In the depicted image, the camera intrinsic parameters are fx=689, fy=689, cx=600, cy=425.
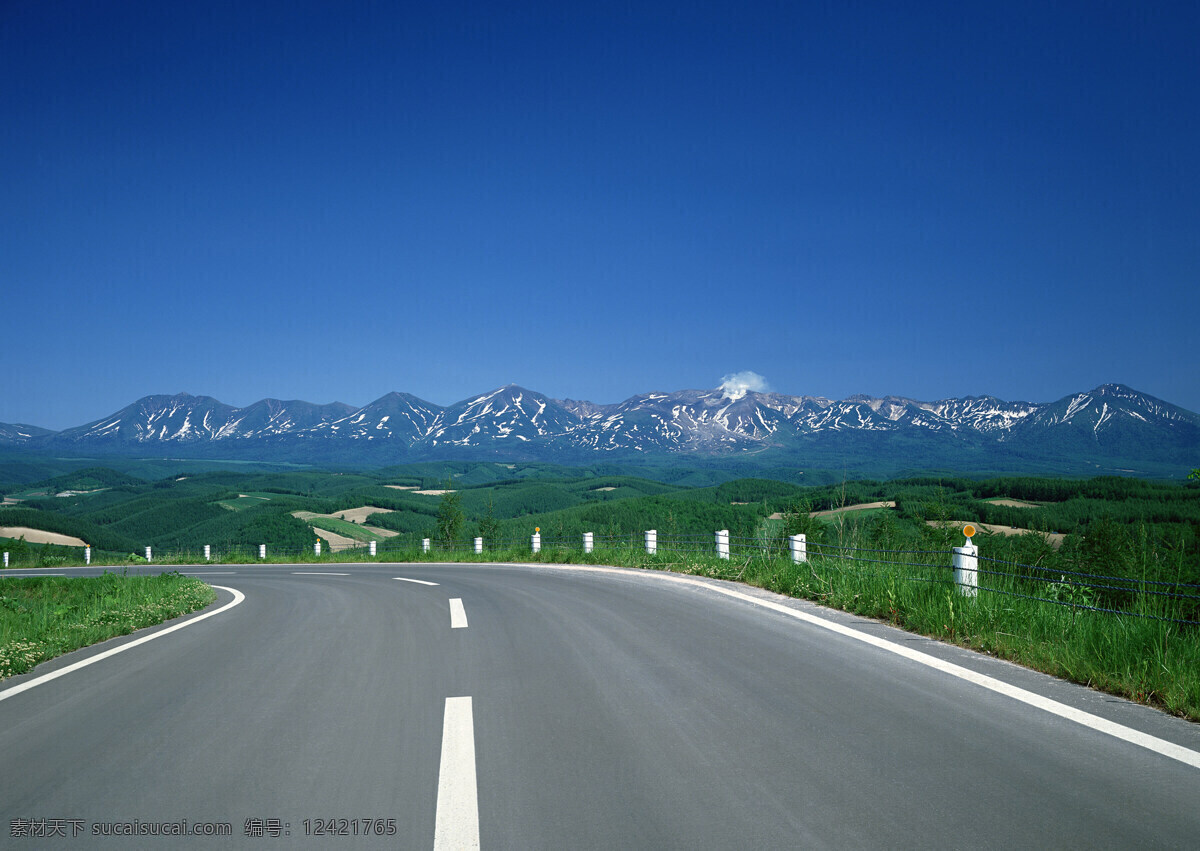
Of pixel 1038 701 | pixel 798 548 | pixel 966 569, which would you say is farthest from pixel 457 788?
pixel 798 548

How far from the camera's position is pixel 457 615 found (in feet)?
29.5

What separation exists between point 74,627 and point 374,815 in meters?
7.31

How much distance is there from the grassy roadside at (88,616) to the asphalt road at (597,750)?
0.61 metres

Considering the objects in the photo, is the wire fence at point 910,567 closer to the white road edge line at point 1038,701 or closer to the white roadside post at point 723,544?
the white roadside post at point 723,544

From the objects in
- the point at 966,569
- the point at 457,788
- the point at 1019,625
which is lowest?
the point at 1019,625

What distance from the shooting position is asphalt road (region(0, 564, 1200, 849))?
2.88 meters

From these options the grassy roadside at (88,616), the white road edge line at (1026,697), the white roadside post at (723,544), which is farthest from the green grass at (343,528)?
the white road edge line at (1026,697)

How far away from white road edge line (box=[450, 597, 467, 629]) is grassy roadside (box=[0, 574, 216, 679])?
3999mm

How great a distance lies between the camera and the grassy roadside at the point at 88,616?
6844 millimetres

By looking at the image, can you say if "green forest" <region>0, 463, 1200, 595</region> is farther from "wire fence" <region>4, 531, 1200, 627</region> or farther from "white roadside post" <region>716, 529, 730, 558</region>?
"white roadside post" <region>716, 529, 730, 558</region>

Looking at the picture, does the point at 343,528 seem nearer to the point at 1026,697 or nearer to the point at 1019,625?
the point at 1019,625

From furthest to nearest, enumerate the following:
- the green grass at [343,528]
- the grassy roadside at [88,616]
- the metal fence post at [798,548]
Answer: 1. the green grass at [343,528]
2. the metal fence post at [798,548]
3. the grassy roadside at [88,616]

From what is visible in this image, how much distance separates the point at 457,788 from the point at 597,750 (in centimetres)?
82

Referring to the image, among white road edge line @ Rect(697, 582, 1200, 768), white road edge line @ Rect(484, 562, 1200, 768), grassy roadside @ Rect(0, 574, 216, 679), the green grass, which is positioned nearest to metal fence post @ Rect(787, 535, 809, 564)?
white road edge line @ Rect(484, 562, 1200, 768)
